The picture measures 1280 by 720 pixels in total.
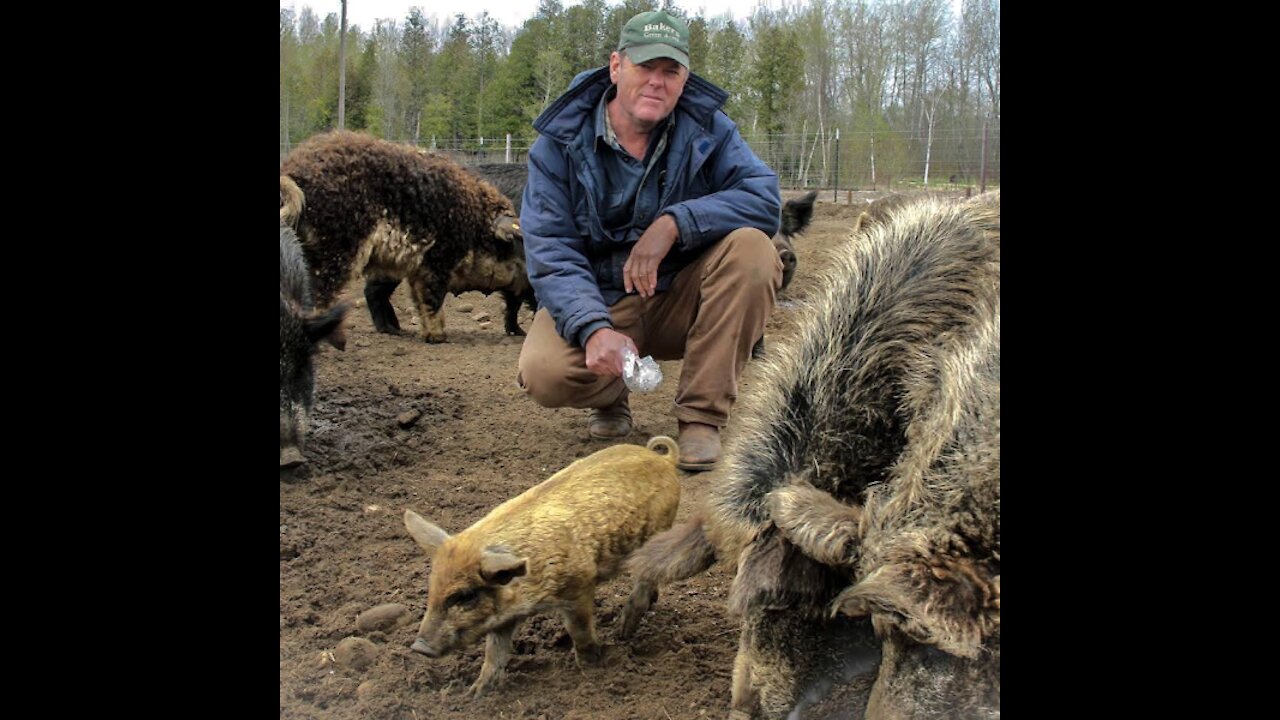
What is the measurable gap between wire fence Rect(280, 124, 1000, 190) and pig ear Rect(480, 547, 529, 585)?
128 centimetres

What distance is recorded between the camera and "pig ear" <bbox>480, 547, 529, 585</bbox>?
9.65ft

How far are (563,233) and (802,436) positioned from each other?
2310 millimetres

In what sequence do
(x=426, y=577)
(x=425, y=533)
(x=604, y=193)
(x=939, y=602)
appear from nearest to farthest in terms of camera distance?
(x=939, y=602), (x=425, y=533), (x=426, y=577), (x=604, y=193)

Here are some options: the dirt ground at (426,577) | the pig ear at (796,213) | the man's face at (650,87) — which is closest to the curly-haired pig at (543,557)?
the dirt ground at (426,577)

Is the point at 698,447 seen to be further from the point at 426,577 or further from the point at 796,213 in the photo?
the point at 796,213

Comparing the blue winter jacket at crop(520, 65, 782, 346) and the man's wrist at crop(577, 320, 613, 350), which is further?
the blue winter jacket at crop(520, 65, 782, 346)

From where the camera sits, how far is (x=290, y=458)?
16.3 feet

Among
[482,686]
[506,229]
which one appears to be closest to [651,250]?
[482,686]

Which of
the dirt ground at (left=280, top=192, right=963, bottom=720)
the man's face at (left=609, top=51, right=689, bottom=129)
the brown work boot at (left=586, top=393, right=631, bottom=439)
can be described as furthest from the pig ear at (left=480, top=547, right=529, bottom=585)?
the brown work boot at (left=586, top=393, right=631, bottom=439)

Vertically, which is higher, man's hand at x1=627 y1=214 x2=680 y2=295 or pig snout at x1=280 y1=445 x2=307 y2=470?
man's hand at x1=627 y1=214 x2=680 y2=295

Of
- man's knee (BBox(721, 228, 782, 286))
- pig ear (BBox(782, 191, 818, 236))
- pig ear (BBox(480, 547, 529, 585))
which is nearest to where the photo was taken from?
pig ear (BBox(480, 547, 529, 585))

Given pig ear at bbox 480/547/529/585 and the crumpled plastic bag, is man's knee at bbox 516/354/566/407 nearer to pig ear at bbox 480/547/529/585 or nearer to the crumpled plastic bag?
the crumpled plastic bag

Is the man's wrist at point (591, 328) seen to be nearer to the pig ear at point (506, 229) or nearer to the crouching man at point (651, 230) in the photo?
the crouching man at point (651, 230)

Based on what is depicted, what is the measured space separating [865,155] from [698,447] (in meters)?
4.16
